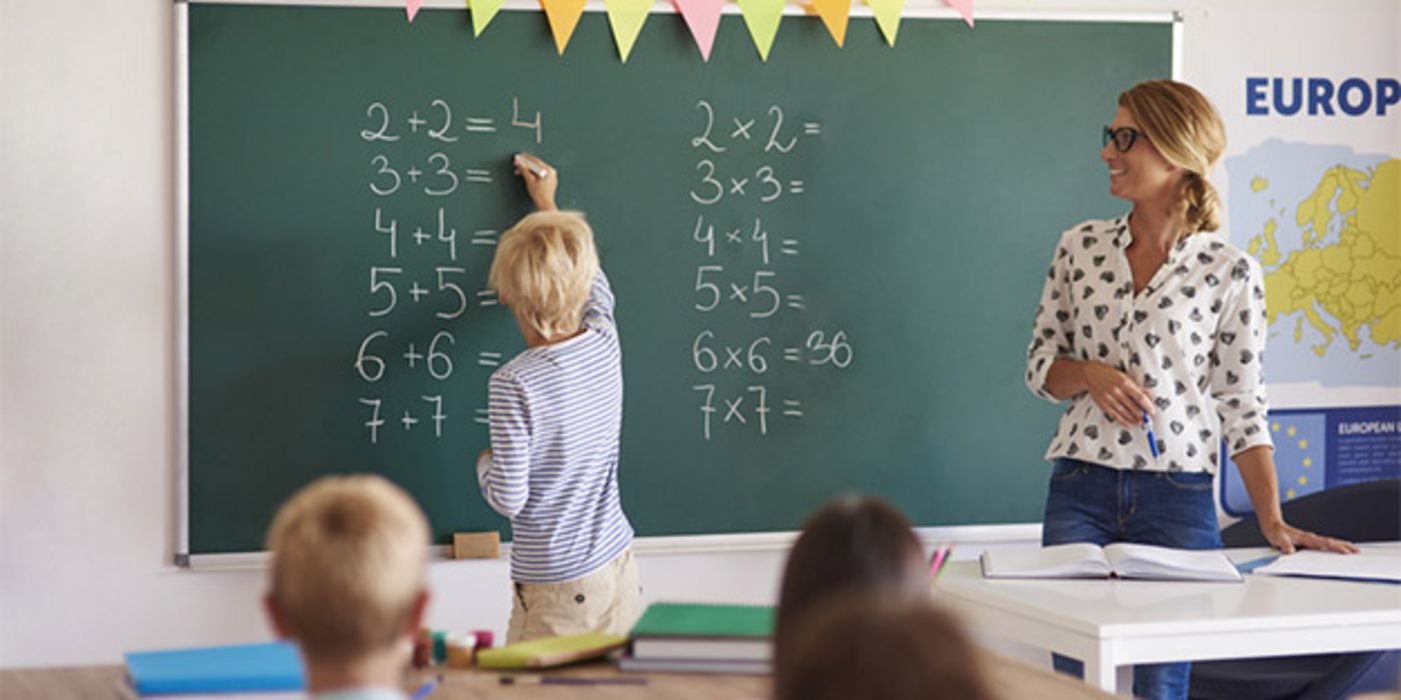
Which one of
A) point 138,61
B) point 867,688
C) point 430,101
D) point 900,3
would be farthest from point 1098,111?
point 867,688

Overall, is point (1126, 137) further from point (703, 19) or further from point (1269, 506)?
point (703, 19)

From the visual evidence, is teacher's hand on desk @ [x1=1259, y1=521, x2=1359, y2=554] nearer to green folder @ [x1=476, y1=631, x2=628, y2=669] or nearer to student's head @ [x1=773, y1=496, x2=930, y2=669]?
green folder @ [x1=476, y1=631, x2=628, y2=669]

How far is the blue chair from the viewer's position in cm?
352

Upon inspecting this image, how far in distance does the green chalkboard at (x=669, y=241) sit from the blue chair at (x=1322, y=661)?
57cm

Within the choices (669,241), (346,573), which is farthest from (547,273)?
(346,573)

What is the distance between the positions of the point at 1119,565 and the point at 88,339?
2.20 meters

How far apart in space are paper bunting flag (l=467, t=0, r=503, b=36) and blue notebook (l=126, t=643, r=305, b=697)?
1.97 metres

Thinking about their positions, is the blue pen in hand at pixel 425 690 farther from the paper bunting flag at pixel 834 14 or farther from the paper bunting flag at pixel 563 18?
the paper bunting flag at pixel 834 14

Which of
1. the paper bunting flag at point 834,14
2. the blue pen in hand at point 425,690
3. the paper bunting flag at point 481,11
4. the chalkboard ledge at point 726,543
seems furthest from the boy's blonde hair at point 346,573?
the paper bunting flag at point 834,14

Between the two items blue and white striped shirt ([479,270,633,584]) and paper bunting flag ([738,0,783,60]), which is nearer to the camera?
blue and white striped shirt ([479,270,633,584])

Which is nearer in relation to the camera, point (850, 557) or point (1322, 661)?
point (850, 557)

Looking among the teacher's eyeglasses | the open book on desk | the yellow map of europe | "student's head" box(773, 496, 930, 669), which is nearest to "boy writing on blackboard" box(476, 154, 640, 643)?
the open book on desk

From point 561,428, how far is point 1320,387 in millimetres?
2252

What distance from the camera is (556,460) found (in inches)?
120
